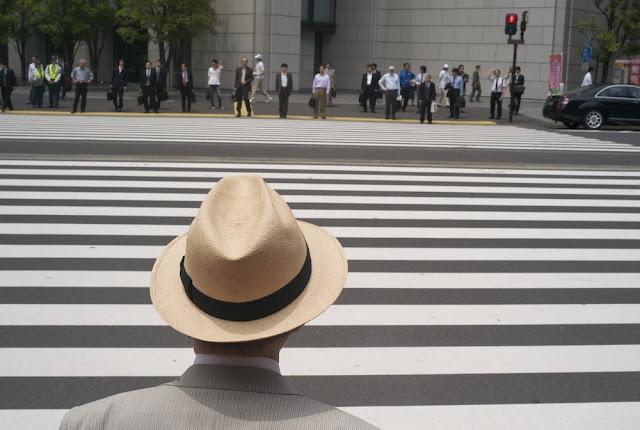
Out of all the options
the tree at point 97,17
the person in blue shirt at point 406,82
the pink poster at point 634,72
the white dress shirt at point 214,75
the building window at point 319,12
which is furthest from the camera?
the building window at point 319,12

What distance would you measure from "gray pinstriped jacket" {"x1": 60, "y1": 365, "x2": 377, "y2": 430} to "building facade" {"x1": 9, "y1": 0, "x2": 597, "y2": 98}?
3958 cm

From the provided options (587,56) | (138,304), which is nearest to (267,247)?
(138,304)

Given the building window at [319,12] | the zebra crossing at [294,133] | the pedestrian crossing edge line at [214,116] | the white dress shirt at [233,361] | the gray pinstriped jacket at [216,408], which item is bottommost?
the zebra crossing at [294,133]

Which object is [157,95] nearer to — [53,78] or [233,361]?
[53,78]

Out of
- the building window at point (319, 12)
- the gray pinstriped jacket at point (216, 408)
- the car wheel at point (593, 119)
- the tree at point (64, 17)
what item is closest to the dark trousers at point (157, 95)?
the car wheel at point (593, 119)

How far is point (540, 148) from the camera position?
19.4 m

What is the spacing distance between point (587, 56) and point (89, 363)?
32.0 meters

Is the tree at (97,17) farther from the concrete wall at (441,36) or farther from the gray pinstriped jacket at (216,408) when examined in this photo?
the gray pinstriped jacket at (216,408)

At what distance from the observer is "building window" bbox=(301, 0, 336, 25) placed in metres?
45.6

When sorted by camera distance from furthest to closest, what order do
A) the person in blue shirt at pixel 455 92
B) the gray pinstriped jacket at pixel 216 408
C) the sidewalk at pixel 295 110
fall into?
1. the person in blue shirt at pixel 455 92
2. the sidewalk at pixel 295 110
3. the gray pinstriped jacket at pixel 216 408

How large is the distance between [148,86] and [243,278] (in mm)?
27161

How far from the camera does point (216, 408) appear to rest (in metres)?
1.78

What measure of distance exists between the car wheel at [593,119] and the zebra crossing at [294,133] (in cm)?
239

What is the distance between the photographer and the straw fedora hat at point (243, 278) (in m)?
1.84
